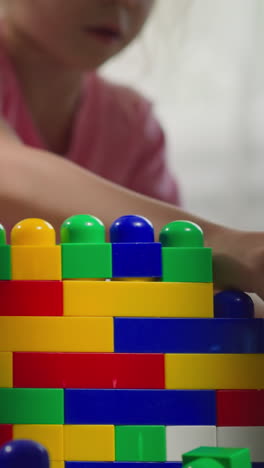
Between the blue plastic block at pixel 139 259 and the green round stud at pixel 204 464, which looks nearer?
the green round stud at pixel 204 464

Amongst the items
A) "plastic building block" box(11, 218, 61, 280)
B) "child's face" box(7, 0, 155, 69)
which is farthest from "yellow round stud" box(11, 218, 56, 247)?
"child's face" box(7, 0, 155, 69)

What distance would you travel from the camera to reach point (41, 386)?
0.43 metres

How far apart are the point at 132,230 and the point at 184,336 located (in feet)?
0.25

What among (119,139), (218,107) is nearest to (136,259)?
(119,139)

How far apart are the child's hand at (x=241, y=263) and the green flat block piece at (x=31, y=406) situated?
5.4 inches

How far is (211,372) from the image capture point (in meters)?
0.43

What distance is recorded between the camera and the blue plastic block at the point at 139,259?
1.45 feet

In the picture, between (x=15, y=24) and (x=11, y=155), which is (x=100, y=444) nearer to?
(x=11, y=155)

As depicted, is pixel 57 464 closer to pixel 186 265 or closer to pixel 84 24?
pixel 186 265

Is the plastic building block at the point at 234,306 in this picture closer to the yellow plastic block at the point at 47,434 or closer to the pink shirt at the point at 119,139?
the yellow plastic block at the point at 47,434

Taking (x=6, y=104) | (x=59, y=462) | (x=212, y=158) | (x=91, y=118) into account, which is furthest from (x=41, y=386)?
(x=212, y=158)

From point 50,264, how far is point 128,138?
1.18 m

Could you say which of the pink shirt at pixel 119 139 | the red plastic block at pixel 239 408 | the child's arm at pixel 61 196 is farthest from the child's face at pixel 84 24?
the red plastic block at pixel 239 408

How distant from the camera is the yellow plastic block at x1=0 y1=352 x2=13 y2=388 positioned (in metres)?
0.43
